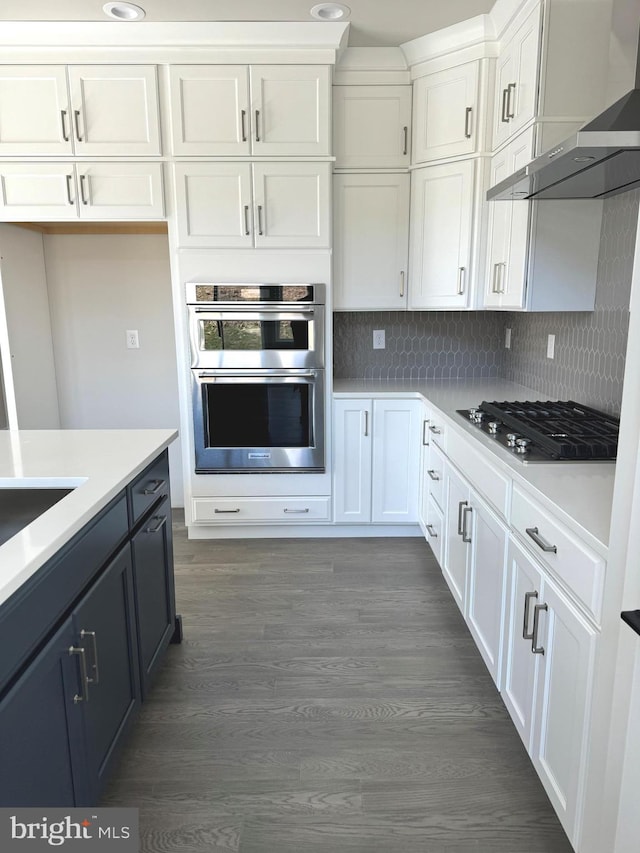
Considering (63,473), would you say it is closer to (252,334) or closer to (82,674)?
(82,674)

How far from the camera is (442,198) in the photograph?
303 cm

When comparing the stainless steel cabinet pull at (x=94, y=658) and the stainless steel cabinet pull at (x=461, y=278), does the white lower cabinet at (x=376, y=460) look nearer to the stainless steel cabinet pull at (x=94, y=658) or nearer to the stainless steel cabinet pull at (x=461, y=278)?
the stainless steel cabinet pull at (x=461, y=278)

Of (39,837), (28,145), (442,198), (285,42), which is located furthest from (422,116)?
(39,837)

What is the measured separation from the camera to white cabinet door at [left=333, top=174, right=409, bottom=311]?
318 cm

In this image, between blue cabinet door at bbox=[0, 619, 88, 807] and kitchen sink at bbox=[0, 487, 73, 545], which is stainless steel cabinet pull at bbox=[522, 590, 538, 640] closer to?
blue cabinet door at bbox=[0, 619, 88, 807]

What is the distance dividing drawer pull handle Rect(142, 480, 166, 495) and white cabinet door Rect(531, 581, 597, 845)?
4.14ft

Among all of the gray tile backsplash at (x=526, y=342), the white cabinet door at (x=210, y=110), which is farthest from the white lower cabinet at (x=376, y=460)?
the white cabinet door at (x=210, y=110)

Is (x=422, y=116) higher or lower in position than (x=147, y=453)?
higher

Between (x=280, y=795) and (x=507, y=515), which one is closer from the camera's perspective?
(x=280, y=795)

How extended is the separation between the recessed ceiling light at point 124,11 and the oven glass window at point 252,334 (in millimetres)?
1460

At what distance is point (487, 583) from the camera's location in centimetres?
193

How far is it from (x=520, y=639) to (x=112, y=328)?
3.13 m

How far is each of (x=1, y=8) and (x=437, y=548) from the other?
11.0ft

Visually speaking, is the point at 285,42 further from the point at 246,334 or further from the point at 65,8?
the point at 246,334
